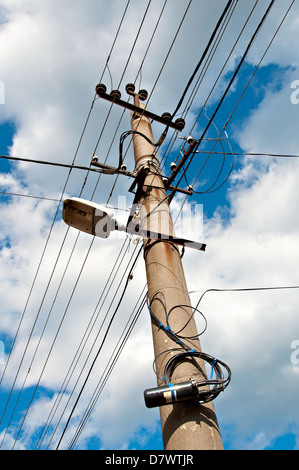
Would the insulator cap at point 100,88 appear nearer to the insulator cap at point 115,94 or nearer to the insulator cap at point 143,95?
the insulator cap at point 115,94

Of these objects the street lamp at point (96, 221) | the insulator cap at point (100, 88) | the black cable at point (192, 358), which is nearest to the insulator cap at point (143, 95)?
the insulator cap at point (100, 88)

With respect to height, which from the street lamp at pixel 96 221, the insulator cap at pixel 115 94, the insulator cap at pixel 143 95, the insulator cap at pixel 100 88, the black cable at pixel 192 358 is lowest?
the black cable at pixel 192 358

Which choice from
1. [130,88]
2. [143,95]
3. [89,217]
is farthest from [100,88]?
[89,217]

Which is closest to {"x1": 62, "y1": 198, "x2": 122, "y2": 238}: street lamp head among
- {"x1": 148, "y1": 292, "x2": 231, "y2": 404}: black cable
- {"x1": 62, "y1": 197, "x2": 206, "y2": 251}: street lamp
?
{"x1": 62, "y1": 197, "x2": 206, "y2": 251}: street lamp

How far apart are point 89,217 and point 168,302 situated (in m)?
1.46

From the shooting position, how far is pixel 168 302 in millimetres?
3121

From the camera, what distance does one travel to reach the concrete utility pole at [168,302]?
2.34m

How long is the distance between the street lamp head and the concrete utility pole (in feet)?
1.53

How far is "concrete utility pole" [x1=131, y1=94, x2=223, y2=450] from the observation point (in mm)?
2336

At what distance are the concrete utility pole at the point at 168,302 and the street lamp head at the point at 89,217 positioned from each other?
0.47 metres

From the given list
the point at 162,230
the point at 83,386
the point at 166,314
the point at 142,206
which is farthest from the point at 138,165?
the point at 83,386
